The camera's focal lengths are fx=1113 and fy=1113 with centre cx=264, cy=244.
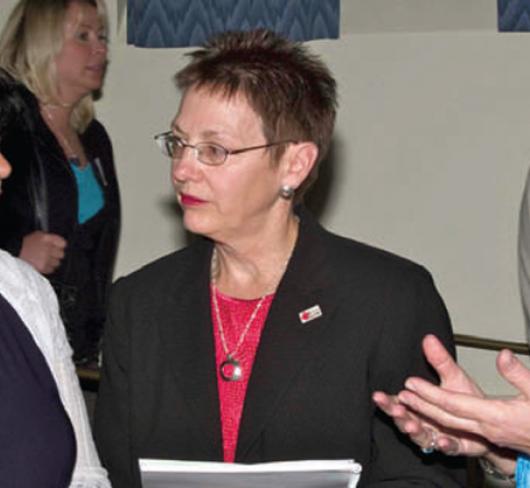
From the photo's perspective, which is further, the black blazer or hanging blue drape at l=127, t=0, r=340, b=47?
hanging blue drape at l=127, t=0, r=340, b=47

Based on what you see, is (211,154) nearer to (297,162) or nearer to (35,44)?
(297,162)

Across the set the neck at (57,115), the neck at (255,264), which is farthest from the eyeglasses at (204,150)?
the neck at (57,115)

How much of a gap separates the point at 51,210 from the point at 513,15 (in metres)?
1.91

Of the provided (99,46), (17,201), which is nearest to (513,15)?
(99,46)

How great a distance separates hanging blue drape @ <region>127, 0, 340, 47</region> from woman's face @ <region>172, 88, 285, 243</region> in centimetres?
220

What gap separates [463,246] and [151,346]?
223cm

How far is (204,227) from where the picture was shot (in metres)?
2.56

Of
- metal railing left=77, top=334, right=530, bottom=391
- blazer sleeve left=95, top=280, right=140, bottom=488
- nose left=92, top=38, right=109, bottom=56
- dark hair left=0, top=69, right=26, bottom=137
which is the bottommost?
metal railing left=77, top=334, right=530, bottom=391

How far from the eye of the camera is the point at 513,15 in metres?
4.30

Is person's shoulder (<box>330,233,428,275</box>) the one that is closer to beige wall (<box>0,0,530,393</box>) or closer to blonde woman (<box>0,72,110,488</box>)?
blonde woman (<box>0,72,110,488</box>)

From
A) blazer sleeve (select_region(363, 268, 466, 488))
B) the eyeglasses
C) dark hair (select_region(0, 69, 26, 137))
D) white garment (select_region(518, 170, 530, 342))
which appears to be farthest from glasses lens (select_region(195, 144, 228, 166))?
white garment (select_region(518, 170, 530, 342))

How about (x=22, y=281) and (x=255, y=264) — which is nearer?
(x=22, y=281)

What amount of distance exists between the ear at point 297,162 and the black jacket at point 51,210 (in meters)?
1.61

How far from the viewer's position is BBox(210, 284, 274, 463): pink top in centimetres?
253
